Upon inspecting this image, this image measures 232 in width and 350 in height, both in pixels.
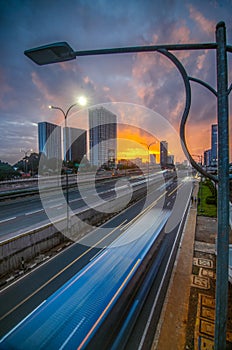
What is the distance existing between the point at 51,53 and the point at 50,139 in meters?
52.9

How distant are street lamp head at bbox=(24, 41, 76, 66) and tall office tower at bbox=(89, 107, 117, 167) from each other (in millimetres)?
55322

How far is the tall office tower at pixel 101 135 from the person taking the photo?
5638cm

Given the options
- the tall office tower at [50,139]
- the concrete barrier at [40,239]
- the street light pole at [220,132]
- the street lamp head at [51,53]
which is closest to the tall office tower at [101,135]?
the tall office tower at [50,139]

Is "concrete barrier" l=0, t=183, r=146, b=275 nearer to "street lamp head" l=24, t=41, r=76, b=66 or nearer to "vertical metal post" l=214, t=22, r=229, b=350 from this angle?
"street lamp head" l=24, t=41, r=76, b=66

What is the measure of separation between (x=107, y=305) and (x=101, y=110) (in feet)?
183

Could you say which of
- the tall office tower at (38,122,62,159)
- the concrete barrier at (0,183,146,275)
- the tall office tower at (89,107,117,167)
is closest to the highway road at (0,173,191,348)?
the concrete barrier at (0,183,146,275)

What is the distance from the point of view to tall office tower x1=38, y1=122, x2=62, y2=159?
4931 centimetres

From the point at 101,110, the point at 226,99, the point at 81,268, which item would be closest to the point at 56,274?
the point at 81,268

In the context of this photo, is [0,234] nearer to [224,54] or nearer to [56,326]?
[56,326]

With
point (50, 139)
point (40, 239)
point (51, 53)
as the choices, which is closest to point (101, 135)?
point (50, 139)

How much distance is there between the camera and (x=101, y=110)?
185 ft

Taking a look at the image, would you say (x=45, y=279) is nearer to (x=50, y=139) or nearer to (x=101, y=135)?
(x=50, y=139)

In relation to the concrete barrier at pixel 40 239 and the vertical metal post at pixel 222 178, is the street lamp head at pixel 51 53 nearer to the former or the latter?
the vertical metal post at pixel 222 178

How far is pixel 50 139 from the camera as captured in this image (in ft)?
169
